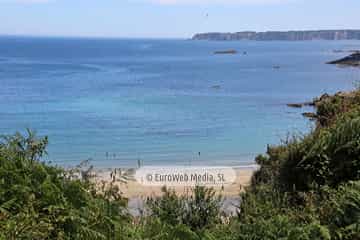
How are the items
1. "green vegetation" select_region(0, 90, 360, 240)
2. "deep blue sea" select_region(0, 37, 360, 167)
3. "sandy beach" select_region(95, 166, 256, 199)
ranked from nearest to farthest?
"green vegetation" select_region(0, 90, 360, 240) → "sandy beach" select_region(95, 166, 256, 199) → "deep blue sea" select_region(0, 37, 360, 167)

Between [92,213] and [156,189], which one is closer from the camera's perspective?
[92,213]

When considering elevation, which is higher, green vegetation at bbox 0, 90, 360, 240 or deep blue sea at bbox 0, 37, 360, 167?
green vegetation at bbox 0, 90, 360, 240

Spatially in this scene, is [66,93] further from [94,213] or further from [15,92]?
[94,213]

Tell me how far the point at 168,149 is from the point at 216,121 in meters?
11.0

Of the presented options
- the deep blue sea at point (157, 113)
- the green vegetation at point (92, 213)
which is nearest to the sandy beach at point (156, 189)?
Result: the deep blue sea at point (157, 113)

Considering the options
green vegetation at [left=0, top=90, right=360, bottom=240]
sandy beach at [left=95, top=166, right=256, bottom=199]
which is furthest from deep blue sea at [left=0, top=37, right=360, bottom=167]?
green vegetation at [left=0, top=90, right=360, bottom=240]

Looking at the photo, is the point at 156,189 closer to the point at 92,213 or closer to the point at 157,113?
the point at 92,213

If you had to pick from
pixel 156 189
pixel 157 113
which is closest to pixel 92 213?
pixel 156 189

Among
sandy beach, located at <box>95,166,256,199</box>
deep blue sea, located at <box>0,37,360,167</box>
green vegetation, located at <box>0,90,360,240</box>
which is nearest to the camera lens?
green vegetation, located at <box>0,90,360,240</box>

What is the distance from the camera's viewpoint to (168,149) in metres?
32.4

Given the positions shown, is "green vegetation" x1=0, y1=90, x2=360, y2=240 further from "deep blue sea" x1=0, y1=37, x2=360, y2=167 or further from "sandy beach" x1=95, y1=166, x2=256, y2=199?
"sandy beach" x1=95, y1=166, x2=256, y2=199

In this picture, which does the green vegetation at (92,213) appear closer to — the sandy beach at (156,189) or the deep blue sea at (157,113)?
the deep blue sea at (157,113)

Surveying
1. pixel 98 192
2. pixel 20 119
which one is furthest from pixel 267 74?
pixel 98 192

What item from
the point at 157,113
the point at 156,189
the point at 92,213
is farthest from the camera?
the point at 157,113
